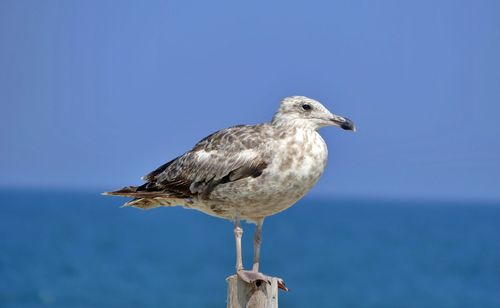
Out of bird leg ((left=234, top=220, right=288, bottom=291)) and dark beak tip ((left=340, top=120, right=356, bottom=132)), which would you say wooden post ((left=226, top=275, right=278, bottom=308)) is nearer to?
bird leg ((left=234, top=220, right=288, bottom=291))

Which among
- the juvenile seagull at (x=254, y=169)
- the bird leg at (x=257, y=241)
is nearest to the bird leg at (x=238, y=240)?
the juvenile seagull at (x=254, y=169)

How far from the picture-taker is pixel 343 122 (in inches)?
369

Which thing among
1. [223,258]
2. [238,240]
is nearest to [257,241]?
[238,240]

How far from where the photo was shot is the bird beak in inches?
366

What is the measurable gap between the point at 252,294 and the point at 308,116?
1819mm

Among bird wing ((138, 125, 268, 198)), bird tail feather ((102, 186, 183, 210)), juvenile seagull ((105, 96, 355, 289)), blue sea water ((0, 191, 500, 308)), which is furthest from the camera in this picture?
blue sea water ((0, 191, 500, 308))

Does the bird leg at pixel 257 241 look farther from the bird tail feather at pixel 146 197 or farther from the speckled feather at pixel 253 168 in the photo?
the bird tail feather at pixel 146 197

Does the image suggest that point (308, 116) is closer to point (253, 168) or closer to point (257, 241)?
point (253, 168)

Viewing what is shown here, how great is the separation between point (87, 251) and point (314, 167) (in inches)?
2728

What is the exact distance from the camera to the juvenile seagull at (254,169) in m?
9.12

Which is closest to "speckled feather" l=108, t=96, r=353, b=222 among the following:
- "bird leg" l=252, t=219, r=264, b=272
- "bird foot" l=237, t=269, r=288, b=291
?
"bird leg" l=252, t=219, r=264, b=272

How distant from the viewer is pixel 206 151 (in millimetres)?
9773

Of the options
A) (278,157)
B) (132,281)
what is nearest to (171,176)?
(278,157)

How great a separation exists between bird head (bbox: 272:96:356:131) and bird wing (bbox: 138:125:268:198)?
0.92 feet
